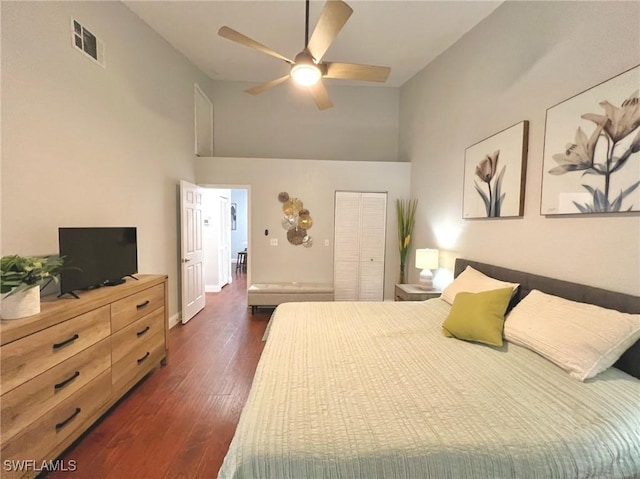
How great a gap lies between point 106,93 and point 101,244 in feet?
4.80

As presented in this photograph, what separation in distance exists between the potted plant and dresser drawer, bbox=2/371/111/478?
1.94 feet

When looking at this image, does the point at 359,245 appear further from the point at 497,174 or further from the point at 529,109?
the point at 529,109

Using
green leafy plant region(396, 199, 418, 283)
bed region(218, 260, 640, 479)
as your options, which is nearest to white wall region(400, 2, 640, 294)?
bed region(218, 260, 640, 479)

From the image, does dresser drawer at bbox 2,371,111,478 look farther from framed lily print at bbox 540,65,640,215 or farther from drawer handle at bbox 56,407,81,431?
framed lily print at bbox 540,65,640,215

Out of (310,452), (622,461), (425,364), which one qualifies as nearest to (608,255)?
(622,461)

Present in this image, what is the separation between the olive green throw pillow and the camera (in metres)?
1.91

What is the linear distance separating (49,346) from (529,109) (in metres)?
3.74

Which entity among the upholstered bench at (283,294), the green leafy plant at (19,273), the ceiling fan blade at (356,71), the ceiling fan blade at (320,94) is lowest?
the upholstered bench at (283,294)

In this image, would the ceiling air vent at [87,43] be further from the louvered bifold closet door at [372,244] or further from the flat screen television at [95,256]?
the louvered bifold closet door at [372,244]

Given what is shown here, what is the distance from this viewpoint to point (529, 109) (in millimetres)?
2361

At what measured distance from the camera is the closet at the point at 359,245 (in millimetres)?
4812

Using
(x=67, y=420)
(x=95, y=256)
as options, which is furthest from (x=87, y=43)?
(x=67, y=420)

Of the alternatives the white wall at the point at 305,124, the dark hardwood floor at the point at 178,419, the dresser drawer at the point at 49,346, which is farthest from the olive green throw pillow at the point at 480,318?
the white wall at the point at 305,124
